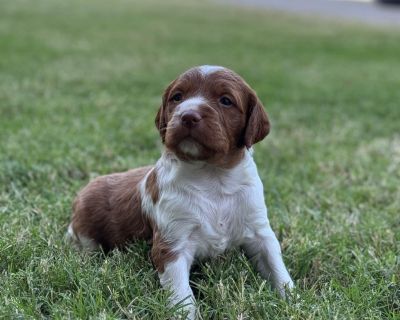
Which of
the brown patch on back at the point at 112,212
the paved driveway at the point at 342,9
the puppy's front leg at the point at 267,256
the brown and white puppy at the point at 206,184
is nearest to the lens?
the brown and white puppy at the point at 206,184

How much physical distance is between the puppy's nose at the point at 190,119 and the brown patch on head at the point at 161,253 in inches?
25.8

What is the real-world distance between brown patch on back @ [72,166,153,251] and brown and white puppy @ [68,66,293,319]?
0.07m

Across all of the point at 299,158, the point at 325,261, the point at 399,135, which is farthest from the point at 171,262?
the point at 399,135

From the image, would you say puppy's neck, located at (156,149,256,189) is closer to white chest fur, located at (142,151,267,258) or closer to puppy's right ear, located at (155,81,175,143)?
white chest fur, located at (142,151,267,258)

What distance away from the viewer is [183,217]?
135 inches

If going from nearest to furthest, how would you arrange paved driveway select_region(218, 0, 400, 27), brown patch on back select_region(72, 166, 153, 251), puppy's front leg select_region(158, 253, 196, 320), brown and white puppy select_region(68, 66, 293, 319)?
puppy's front leg select_region(158, 253, 196, 320), brown and white puppy select_region(68, 66, 293, 319), brown patch on back select_region(72, 166, 153, 251), paved driveway select_region(218, 0, 400, 27)

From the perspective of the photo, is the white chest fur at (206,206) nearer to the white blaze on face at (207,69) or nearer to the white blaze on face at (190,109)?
the white blaze on face at (190,109)

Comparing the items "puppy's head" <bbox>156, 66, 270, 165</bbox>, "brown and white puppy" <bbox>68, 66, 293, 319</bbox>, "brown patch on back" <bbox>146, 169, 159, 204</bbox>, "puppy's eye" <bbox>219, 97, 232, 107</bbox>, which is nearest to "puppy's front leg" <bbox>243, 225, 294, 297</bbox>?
"brown and white puppy" <bbox>68, 66, 293, 319</bbox>

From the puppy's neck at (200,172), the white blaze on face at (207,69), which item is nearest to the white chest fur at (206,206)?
the puppy's neck at (200,172)


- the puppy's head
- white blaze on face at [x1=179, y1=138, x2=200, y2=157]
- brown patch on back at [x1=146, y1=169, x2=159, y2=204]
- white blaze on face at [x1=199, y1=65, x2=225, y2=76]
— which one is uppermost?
white blaze on face at [x1=199, y1=65, x2=225, y2=76]

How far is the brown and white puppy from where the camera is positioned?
3.27 meters

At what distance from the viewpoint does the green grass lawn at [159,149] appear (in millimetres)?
3277

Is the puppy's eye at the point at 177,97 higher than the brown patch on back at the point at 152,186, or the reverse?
the puppy's eye at the point at 177,97

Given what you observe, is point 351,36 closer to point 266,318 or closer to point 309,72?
point 309,72
